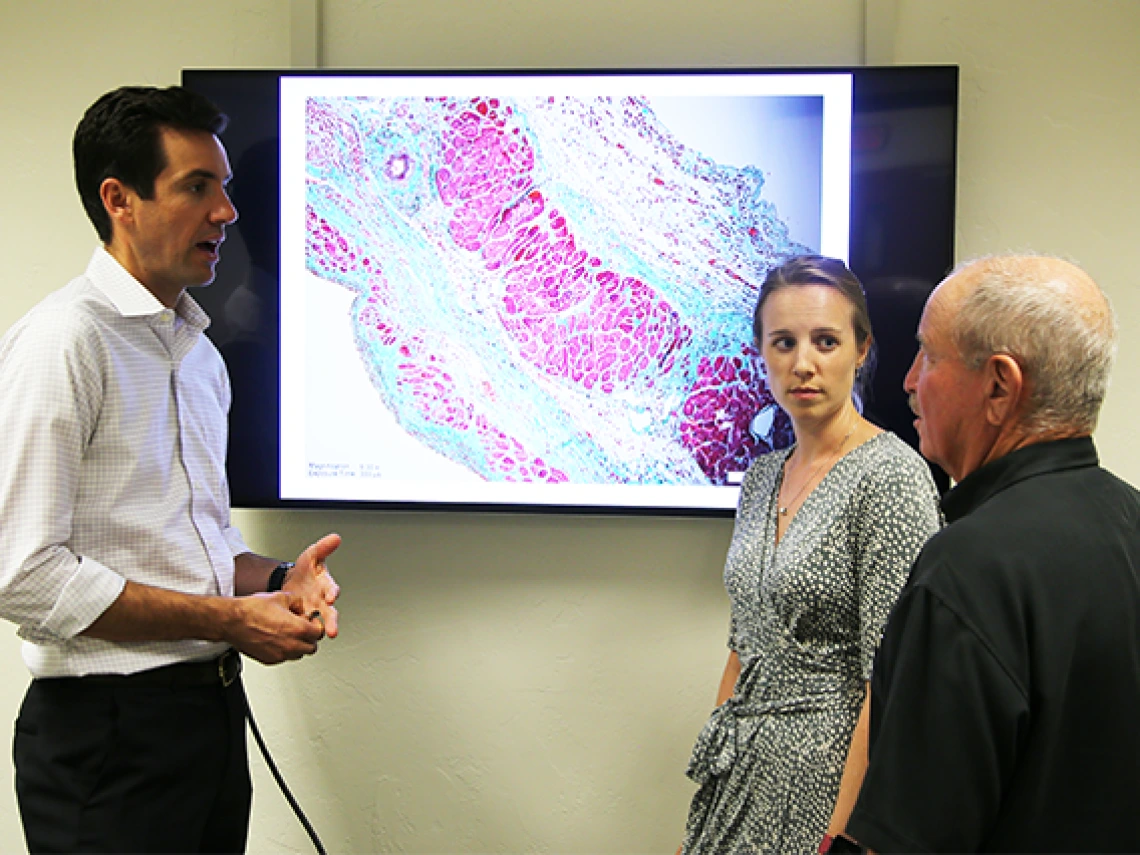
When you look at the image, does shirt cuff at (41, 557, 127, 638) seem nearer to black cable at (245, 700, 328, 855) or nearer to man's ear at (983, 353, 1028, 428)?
black cable at (245, 700, 328, 855)

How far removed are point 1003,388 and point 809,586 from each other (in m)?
Answer: 0.59

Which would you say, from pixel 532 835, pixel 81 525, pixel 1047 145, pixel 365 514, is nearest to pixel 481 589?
pixel 365 514

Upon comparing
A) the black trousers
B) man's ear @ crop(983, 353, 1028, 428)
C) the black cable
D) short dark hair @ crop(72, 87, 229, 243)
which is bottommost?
the black cable

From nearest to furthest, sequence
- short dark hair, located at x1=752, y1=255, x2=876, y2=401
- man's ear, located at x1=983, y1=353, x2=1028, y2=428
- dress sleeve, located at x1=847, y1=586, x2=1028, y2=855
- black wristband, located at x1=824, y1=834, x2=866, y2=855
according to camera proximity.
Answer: dress sleeve, located at x1=847, y1=586, x2=1028, y2=855
man's ear, located at x1=983, y1=353, x2=1028, y2=428
black wristband, located at x1=824, y1=834, x2=866, y2=855
short dark hair, located at x1=752, y1=255, x2=876, y2=401

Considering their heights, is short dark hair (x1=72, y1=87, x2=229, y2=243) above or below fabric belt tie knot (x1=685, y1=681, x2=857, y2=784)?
above

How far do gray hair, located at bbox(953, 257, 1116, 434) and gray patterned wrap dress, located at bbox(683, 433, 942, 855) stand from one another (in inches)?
18.8

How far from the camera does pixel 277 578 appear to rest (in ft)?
5.96

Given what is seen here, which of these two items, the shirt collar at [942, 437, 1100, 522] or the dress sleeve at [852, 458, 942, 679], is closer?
the shirt collar at [942, 437, 1100, 522]

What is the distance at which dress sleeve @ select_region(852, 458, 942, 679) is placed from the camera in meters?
1.47

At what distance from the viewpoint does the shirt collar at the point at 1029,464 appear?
1.03m

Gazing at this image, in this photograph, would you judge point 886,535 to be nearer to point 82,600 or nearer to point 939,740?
point 939,740

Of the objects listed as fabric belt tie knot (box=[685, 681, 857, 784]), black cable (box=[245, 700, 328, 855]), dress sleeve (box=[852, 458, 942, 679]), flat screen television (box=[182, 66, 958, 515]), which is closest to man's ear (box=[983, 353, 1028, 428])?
dress sleeve (box=[852, 458, 942, 679])

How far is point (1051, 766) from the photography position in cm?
96

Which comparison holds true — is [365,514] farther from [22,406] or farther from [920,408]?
[920,408]
